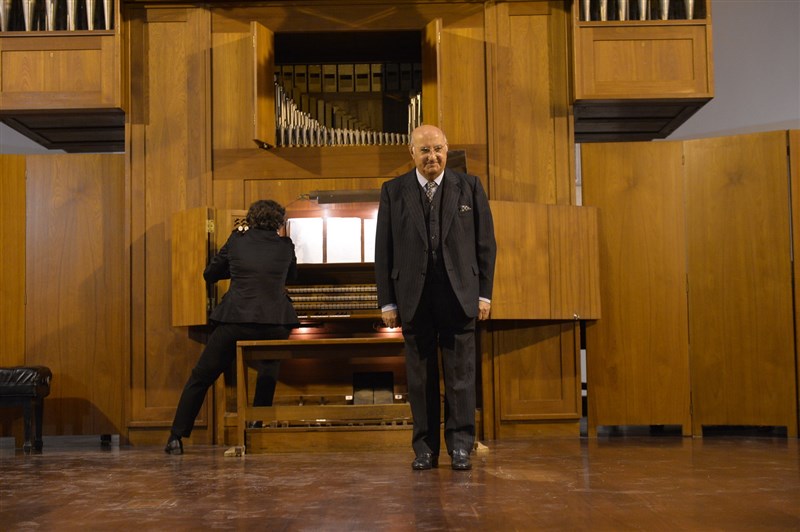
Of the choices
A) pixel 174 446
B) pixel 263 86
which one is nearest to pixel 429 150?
pixel 263 86

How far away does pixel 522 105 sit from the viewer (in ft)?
26.1

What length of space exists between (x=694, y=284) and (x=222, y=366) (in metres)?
3.46

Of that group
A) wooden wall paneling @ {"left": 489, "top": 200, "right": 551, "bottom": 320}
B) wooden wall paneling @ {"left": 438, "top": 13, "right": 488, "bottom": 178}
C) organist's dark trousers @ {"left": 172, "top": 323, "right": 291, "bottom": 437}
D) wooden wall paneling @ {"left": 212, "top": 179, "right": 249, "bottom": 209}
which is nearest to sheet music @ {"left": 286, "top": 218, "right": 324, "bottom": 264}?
wooden wall paneling @ {"left": 212, "top": 179, "right": 249, "bottom": 209}

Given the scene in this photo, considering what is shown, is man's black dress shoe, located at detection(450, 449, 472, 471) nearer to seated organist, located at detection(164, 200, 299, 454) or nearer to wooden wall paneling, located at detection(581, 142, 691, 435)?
seated organist, located at detection(164, 200, 299, 454)

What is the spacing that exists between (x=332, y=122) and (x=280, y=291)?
2.02m

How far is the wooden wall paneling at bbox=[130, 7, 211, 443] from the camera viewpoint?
7.79m

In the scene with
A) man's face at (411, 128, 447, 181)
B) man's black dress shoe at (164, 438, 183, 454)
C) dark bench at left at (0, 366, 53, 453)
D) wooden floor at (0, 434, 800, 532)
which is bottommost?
man's black dress shoe at (164, 438, 183, 454)

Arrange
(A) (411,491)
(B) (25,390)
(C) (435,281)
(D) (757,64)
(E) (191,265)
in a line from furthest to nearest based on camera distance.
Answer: (D) (757,64) → (E) (191,265) → (B) (25,390) → (C) (435,281) → (A) (411,491)

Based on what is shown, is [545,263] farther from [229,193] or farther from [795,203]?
[229,193]

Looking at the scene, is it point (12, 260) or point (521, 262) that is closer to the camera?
point (521, 262)

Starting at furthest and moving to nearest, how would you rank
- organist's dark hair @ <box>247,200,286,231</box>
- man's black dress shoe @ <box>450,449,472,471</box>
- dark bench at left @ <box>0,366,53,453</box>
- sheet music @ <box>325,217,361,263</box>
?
sheet music @ <box>325,217,361,263</box>
dark bench at left @ <box>0,366,53,453</box>
organist's dark hair @ <box>247,200,286,231</box>
man's black dress shoe @ <box>450,449,472,471</box>

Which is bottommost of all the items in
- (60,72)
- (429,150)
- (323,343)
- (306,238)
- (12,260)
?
(323,343)

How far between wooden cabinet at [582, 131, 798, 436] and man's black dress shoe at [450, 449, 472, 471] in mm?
2751

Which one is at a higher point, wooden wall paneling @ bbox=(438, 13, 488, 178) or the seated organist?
wooden wall paneling @ bbox=(438, 13, 488, 178)
